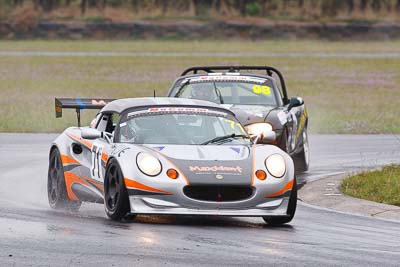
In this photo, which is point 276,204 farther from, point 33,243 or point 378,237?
point 33,243

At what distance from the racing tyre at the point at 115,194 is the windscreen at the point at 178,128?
2.10ft

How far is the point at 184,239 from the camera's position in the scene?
1084cm

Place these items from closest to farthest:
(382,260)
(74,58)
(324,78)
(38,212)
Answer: (382,260)
(38,212)
(324,78)
(74,58)

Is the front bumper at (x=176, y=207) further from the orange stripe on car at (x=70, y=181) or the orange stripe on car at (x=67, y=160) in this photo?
the orange stripe on car at (x=67, y=160)

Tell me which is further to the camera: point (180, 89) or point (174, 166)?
Result: point (180, 89)

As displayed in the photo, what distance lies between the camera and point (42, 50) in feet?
208

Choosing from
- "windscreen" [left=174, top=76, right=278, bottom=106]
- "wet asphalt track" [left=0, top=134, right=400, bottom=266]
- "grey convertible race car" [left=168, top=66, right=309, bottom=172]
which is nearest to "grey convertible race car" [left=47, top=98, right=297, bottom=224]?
"wet asphalt track" [left=0, top=134, right=400, bottom=266]

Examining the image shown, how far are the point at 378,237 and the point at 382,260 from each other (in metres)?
1.42

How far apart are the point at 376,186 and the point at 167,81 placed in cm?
2953

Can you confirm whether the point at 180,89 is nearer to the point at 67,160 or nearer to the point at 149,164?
the point at 67,160

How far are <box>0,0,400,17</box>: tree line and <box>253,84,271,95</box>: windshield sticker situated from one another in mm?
68025

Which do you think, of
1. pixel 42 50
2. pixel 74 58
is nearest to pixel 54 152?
pixel 74 58

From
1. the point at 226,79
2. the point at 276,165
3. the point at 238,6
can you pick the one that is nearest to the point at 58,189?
the point at 276,165

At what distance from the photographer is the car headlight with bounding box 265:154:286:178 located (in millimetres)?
11961
